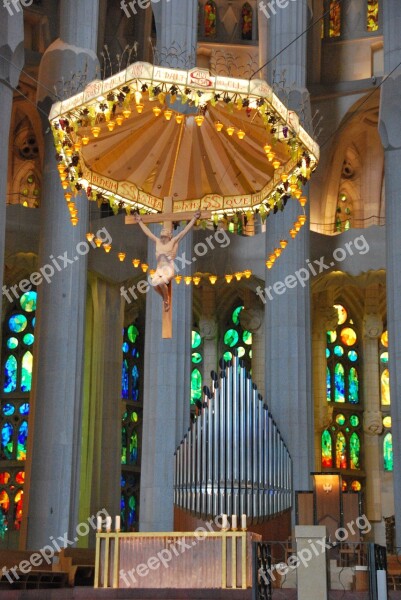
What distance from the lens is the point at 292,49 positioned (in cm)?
2550

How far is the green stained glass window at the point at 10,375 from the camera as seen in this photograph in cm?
3058

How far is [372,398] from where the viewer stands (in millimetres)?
32094

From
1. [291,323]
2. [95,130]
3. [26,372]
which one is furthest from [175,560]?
[26,372]

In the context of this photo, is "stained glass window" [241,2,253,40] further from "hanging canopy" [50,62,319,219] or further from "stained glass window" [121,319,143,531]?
"hanging canopy" [50,62,319,219]

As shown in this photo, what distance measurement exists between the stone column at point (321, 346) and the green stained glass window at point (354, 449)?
1241 millimetres

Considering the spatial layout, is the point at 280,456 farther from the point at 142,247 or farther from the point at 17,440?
the point at 17,440

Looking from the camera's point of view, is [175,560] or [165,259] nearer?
[175,560]

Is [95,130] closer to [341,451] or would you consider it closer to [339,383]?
[339,383]

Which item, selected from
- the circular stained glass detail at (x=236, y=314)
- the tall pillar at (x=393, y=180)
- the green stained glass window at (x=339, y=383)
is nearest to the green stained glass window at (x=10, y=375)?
the circular stained glass detail at (x=236, y=314)

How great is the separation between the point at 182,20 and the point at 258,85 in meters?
10.4

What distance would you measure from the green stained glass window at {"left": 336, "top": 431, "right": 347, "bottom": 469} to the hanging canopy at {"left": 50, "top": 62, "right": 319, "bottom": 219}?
1503 cm

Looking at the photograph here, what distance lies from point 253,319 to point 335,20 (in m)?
8.76

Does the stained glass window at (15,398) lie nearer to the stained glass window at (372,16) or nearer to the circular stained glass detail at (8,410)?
the circular stained glass detail at (8,410)

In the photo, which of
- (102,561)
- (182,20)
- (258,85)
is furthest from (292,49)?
(102,561)
